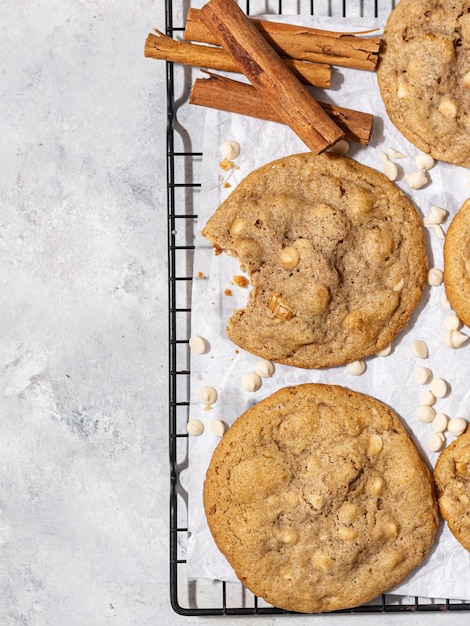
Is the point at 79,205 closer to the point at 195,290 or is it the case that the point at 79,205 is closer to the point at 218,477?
the point at 195,290

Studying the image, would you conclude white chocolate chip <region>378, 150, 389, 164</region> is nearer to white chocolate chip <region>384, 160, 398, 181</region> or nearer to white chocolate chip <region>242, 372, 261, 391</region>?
white chocolate chip <region>384, 160, 398, 181</region>

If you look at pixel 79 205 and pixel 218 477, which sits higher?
pixel 79 205

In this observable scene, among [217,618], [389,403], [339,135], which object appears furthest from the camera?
[217,618]

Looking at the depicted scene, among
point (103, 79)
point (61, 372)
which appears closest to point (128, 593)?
point (61, 372)

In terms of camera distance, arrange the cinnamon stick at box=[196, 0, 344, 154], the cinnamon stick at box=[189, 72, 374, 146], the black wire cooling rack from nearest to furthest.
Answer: the cinnamon stick at box=[196, 0, 344, 154] < the cinnamon stick at box=[189, 72, 374, 146] < the black wire cooling rack

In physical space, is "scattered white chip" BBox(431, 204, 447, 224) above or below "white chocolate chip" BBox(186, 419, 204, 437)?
above

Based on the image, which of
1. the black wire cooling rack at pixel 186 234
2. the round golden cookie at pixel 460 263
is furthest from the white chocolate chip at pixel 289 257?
the round golden cookie at pixel 460 263

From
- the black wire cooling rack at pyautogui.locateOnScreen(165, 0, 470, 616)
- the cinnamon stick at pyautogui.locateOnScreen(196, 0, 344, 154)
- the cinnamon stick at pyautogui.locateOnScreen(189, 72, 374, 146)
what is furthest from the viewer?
the black wire cooling rack at pyautogui.locateOnScreen(165, 0, 470, 616)

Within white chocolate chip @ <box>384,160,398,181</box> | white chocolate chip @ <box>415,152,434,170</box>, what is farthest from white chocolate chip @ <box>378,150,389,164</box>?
white chocolate chip @ <box>415,152,434,170</box>
